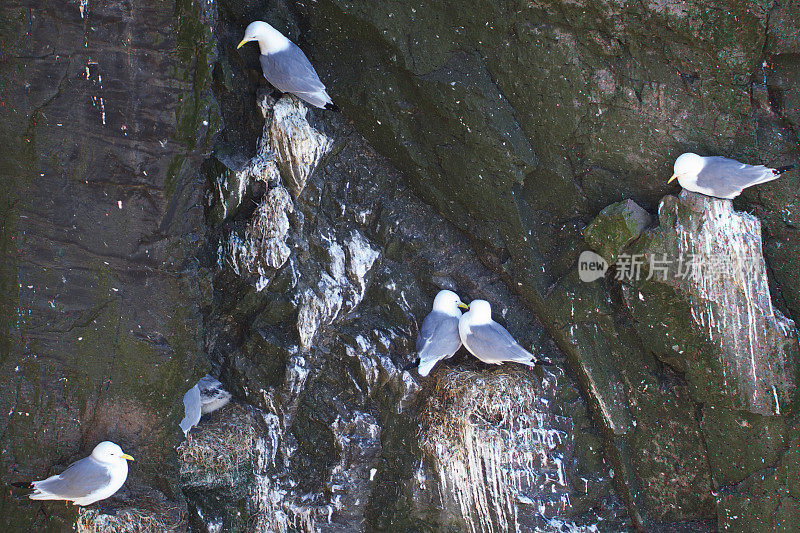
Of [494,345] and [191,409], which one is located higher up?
[494,345]

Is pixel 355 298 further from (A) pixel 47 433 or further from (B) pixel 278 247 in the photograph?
(A) pixel 47 433

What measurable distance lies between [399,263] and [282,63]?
1.52 metres

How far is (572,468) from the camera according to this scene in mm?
4840

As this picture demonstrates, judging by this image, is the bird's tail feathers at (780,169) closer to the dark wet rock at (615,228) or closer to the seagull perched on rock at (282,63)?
the dark wet rock at (615,228)

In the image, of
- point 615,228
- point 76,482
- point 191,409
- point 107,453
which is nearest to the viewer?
point 76,482

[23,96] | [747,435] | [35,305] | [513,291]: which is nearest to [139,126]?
[23,96]

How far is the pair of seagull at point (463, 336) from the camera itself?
180 inches

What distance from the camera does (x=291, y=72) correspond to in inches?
175

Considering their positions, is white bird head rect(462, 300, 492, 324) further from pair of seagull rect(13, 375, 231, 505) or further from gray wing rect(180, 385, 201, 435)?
pair of seagull rect(13, 375, 231, 505)

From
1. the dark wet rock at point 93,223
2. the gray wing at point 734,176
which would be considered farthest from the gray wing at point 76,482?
the gray wing at point 734,176

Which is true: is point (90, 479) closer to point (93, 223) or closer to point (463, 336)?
point (93, 223)

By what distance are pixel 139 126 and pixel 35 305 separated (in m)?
1.11

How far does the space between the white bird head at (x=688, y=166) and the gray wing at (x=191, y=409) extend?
3.06 metres

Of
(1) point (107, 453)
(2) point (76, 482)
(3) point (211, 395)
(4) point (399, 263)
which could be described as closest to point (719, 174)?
(4) point (399, 263)
